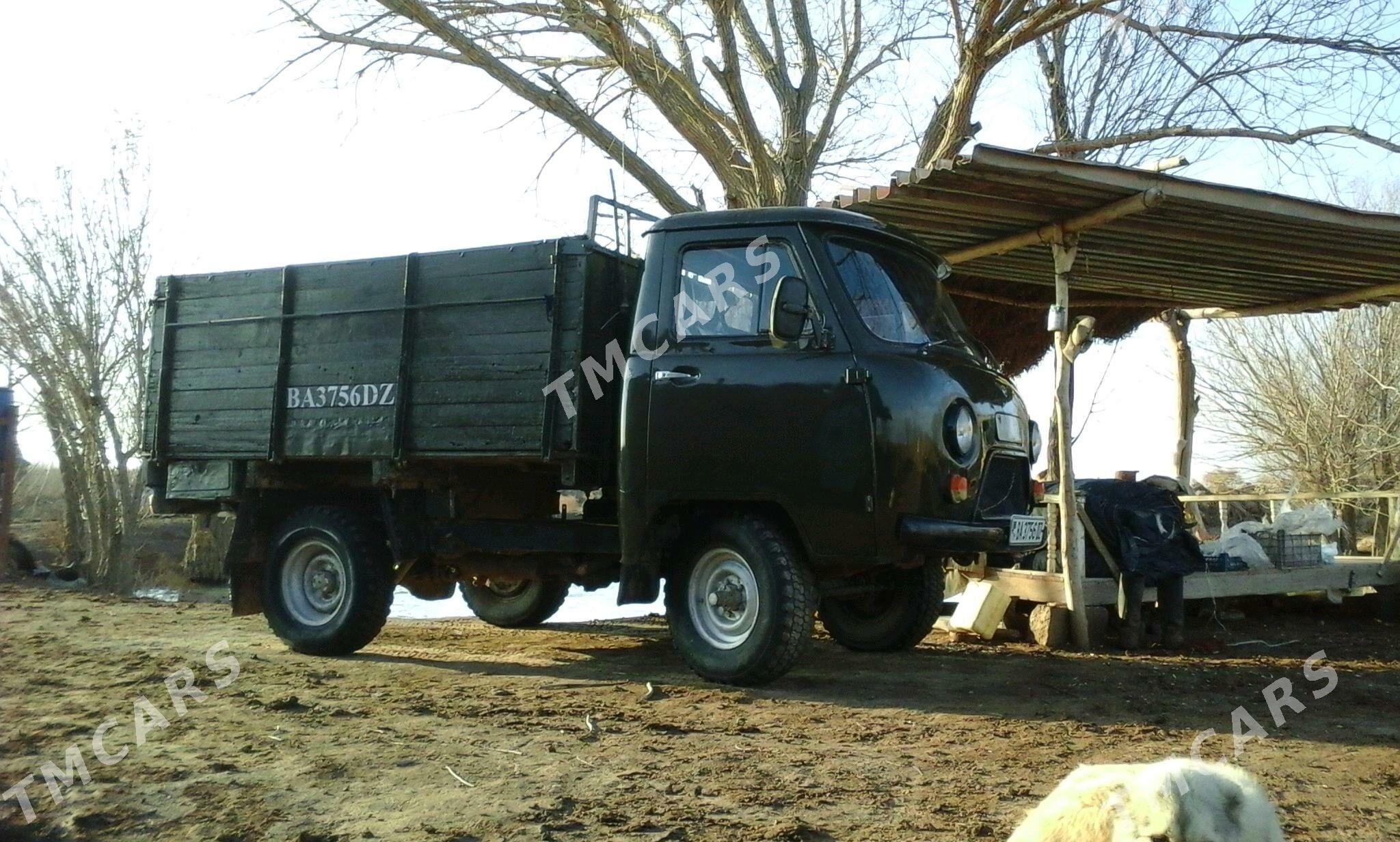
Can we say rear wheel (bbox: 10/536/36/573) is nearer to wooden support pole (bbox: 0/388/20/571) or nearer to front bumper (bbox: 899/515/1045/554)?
wooden support pole (bbox: 0/388/20/571)

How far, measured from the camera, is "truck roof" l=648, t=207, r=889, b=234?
646cm

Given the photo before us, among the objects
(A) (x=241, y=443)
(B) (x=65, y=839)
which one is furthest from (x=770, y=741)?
(A) (x=241, y=443)

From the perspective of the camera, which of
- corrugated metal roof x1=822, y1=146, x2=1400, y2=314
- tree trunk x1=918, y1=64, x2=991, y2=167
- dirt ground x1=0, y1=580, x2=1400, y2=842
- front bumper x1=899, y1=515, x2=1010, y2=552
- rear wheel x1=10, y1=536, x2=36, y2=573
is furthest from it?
rear wheel x1=10, y1=536, x2=36, y2=573

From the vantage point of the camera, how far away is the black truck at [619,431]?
6.13 meters

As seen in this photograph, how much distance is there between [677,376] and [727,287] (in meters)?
0.58

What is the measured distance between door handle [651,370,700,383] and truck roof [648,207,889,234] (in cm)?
85

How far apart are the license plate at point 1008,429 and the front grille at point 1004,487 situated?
9cm

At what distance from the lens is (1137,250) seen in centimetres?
941

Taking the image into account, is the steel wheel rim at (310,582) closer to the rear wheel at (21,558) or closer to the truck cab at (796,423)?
the truck cab at (796,423)

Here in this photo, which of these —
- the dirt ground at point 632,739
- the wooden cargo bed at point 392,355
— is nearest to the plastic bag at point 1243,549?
the dirt ground at point 632,739

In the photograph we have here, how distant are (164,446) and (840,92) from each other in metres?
10.2

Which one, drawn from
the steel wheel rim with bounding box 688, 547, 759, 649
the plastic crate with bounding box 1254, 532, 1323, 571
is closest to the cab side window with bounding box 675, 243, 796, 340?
the steel wheel rim with bounding box 688, 547, 759, 649

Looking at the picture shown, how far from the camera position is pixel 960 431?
6.20 metres

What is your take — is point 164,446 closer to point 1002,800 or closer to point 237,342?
point 237,342
